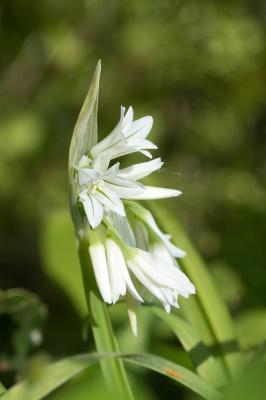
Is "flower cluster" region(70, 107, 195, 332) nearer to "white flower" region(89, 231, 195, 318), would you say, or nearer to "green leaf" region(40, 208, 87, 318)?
"white flower" region(89, 231, 195, 318)

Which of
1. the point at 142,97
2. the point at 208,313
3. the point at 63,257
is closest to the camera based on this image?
the point at 208,313

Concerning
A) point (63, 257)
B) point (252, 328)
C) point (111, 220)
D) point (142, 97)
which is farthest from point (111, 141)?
point (142, 97)

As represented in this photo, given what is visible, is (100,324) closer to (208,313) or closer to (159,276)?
(159,276)

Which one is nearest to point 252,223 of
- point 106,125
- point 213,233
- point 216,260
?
point 216,260

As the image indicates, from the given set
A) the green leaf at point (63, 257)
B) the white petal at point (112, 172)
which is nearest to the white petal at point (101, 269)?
the white petal at point (112, 172)

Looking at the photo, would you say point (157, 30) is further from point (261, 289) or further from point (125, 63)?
point (261, 289)

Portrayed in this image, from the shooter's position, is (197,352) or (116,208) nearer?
(116,208)

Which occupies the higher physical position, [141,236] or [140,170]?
[140,170]
